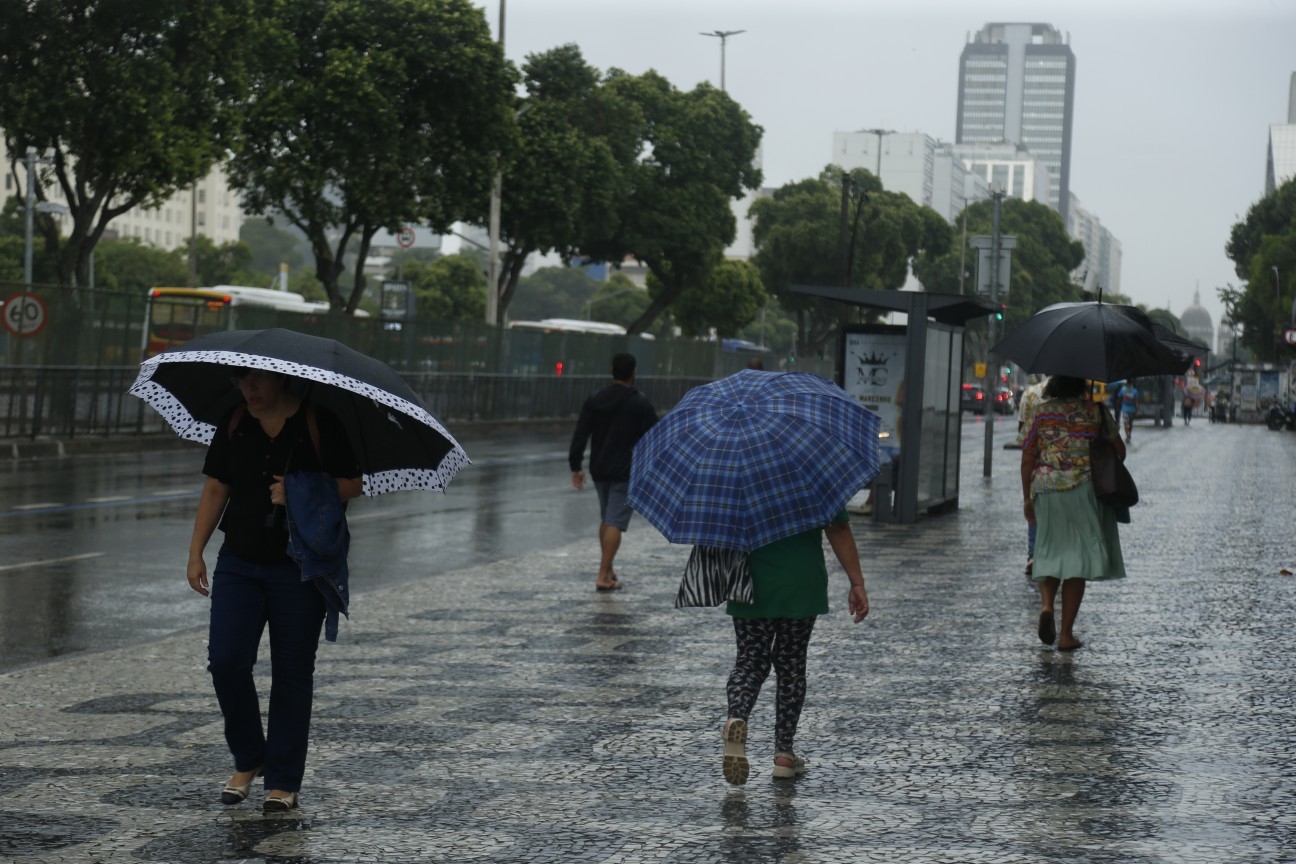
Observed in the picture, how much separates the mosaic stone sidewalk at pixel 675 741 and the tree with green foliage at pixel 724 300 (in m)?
58.6

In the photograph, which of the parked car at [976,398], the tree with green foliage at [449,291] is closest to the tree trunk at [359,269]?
the parked car at [976,398]

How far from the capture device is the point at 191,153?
28438 millimetres

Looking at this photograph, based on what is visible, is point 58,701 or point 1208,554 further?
point 1208,554

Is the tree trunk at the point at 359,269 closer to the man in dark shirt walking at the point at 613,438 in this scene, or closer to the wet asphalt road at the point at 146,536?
the wet asphalt road at the point at 146,536

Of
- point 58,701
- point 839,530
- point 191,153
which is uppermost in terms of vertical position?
point 191,153

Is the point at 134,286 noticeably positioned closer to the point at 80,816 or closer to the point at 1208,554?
the point at 1208,554

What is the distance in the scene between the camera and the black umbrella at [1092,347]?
9.22 meters

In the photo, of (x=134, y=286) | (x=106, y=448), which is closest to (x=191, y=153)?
(x=106, y=448)

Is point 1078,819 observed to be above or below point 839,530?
below

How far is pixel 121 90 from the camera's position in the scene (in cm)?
2672

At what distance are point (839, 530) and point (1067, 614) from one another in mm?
3620

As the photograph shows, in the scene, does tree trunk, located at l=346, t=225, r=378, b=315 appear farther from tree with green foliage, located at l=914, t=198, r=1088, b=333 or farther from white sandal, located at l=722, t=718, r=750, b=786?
tree with green foliage, located at l=914, t=198, r=1088, b=333

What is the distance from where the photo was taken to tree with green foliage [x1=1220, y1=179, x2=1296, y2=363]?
75.3 m

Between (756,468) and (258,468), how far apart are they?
164cm
